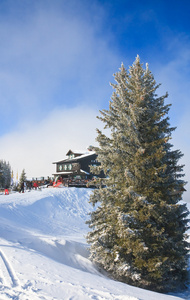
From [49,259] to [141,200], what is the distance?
4625 millimetres

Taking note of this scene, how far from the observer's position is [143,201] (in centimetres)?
935

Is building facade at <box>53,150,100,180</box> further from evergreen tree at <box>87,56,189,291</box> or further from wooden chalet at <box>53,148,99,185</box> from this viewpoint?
evergreen tree at <box>87,56,189,291</box>

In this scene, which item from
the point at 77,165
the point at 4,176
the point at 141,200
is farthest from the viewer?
the point at 4,176

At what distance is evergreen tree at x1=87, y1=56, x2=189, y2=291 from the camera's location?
9.11m

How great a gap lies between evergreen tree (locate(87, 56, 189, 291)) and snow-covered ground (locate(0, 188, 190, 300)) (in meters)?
1.28

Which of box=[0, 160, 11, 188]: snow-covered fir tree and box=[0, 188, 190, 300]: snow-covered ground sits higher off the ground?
box=[0, 160, 11, 188]: snow-covered fir tree

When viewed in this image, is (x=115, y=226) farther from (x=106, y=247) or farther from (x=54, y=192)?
(x=54, y=192)

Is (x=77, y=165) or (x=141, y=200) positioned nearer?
(x=141, y=200)

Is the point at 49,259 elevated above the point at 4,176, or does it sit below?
below

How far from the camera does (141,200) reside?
932cm

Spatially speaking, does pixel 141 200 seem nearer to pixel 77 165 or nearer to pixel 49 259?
pixel 49 259

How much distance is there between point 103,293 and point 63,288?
1.09 meters

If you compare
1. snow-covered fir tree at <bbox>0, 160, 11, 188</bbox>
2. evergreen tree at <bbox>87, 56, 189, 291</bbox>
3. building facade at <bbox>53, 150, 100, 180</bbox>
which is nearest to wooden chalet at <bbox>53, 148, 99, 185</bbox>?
building facade at <bbox>53, 150, 100, 180</bbox>

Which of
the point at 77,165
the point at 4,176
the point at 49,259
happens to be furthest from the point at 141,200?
the point at 4,176
